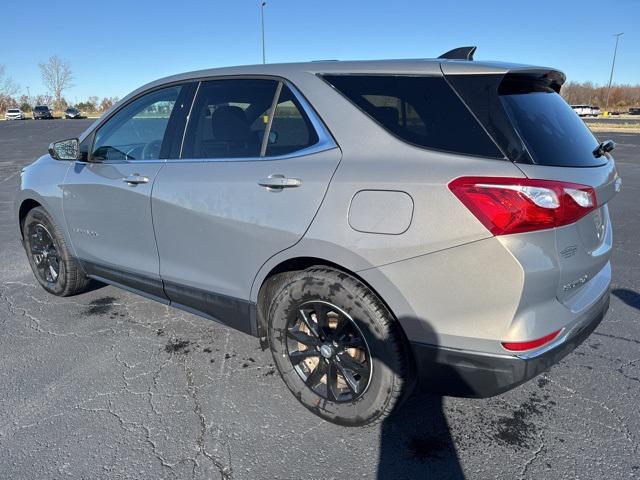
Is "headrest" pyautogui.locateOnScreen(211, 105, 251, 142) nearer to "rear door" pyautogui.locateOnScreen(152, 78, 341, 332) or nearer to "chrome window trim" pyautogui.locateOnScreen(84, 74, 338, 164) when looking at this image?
"rear door" pyautogui.locateOnScreen(152, 78, 341, 332)

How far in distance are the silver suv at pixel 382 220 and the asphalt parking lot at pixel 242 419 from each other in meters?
0.27

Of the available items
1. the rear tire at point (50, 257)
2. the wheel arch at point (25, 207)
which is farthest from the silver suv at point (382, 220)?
the wheel arch at point (25, 207)

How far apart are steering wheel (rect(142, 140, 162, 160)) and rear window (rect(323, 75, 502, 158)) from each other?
54.1 inches

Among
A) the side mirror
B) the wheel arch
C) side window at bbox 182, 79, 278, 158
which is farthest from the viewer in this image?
the wheel arch

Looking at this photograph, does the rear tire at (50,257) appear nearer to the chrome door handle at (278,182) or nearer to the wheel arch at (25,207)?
the wheel arch at (25,207)

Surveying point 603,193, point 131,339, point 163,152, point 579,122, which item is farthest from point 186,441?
point 579,122

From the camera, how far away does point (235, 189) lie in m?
2.57

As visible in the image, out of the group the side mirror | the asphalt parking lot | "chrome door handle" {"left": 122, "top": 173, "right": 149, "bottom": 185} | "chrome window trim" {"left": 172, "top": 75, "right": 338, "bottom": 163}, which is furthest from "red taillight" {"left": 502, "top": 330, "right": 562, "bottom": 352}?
the side mirror

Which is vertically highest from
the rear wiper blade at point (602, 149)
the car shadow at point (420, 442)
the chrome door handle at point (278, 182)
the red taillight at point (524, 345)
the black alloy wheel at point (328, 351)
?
the rear wiper blade at point (602, 149)

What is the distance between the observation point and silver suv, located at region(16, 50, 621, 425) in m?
1.93

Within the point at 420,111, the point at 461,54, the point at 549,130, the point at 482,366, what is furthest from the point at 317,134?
the point at 482,366

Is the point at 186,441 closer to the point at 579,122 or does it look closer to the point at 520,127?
the point at 520,127

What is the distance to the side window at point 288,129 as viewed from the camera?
2.45 meters

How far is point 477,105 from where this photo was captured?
2029 mm
